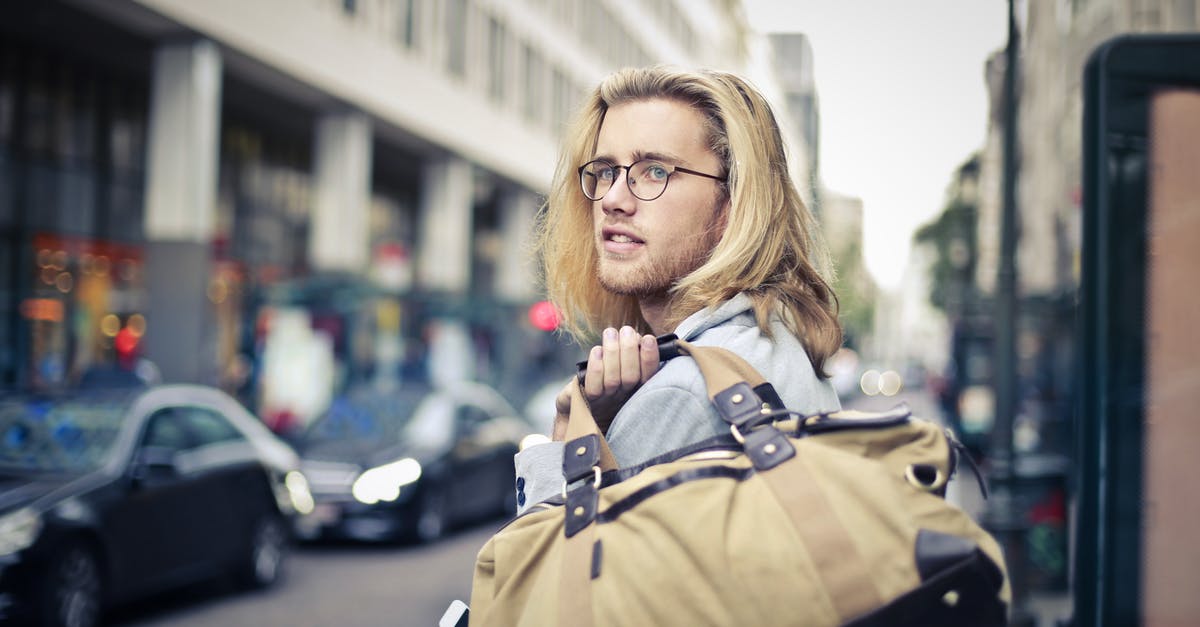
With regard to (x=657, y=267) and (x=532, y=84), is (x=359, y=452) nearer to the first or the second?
(x=657, y=267)

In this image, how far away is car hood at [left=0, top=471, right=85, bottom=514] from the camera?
7219 mm

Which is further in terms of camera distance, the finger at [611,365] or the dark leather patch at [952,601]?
the finger at [611,365]

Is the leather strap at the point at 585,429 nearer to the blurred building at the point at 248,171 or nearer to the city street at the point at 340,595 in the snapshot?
the city street at the point at 340,595

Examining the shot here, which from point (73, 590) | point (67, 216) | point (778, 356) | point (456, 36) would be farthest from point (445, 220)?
point (778, 356)

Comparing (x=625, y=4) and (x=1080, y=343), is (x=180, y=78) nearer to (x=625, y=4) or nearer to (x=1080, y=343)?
(x=1080, y=343)

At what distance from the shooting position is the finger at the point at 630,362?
174 cm

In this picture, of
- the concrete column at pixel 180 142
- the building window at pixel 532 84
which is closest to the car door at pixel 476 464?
the concrete column at pixel 180 142

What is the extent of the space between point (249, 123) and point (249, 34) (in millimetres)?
6750

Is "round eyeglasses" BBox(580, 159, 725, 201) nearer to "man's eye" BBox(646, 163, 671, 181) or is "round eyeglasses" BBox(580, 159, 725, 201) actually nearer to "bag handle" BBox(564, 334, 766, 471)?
"man's eye" BBox(646, 163, 671, 181)

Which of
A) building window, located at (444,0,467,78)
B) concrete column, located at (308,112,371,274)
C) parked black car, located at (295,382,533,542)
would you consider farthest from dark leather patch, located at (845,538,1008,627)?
building window, located at (444,0,467,78)

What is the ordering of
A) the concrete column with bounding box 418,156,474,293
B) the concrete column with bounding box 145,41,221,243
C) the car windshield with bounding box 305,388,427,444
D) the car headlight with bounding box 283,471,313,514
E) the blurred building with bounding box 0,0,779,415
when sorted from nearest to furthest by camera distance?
the car headlight with bounding box 283,471,313,514 < the car windshield with bounding box 305,388,427,444 < the concrete column with bounding box 145,41,221,243 < the blurred building with bounding box 0,0,779,415 < the concrete column with bounding box 418,156,474,293

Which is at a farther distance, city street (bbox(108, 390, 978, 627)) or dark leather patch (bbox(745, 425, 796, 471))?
city street (bbox(108, 390, 978, 627))

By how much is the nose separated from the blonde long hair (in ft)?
0.50

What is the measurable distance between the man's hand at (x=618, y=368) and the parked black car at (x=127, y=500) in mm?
6295
